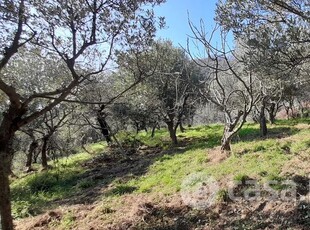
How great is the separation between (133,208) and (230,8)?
16.4 ft

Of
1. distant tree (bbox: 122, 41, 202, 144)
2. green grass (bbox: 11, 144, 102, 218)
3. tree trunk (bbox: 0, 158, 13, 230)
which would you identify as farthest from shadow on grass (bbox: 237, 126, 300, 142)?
tree trunk (bbox: 0, 158, 13, 230)

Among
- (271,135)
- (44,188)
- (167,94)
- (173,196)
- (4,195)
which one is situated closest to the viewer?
(4,195)

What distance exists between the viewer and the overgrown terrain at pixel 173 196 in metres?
6.73

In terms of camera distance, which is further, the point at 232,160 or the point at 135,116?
the point at 135,116

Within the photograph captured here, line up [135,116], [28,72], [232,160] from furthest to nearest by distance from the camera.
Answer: [135,116], [28,72], [232,160]

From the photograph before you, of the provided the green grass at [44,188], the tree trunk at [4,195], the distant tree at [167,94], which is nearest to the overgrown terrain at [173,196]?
the green grass at [44,188]

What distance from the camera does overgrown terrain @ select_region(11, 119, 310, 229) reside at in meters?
6.73

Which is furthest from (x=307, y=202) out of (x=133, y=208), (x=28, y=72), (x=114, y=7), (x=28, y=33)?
(x=28, y=72)

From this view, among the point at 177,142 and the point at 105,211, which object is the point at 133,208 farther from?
the point at 177,142

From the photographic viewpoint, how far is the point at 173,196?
8.59 m

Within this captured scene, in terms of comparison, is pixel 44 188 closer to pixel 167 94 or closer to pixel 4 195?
pixel 4 195

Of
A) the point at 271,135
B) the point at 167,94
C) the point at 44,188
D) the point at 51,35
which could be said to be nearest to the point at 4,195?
the point at 51,35

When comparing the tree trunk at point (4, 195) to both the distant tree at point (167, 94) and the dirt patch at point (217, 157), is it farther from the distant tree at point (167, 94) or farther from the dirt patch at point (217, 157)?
the distant tree at point (167, 94)

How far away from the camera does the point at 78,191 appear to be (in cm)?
1231
